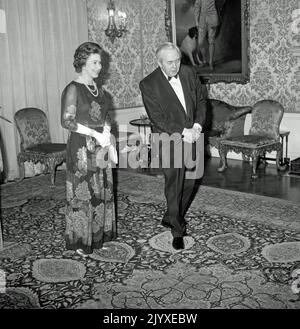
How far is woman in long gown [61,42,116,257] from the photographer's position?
11.4ft

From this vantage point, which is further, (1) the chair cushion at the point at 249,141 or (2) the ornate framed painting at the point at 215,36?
(2) the ornate framed painting at the point at 215,36

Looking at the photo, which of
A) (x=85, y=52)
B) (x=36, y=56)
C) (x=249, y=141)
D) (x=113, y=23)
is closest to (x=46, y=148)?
(x=36, y=56)

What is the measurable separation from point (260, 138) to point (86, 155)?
11.9ft

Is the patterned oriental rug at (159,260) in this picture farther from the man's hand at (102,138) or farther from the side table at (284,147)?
the side table at (284,147)

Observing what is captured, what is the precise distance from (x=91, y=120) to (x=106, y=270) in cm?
116

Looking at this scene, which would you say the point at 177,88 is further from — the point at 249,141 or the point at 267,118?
the point at 267,118

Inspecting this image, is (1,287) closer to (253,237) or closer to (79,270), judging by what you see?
(79,270)

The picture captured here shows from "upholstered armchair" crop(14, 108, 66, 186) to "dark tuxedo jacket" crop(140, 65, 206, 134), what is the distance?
2680mm

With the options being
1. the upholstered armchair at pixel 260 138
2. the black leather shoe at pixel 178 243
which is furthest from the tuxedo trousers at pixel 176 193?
the upholstered armchair at pixel 260 138

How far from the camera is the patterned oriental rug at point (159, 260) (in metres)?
3.05

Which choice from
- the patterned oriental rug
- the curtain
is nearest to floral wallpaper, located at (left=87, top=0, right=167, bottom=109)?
the curtain

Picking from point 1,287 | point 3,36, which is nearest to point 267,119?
point 3,36

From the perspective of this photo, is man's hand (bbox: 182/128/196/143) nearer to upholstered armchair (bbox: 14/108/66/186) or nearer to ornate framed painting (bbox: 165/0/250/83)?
upholstered armchair (bbox: 14/108/66/186)

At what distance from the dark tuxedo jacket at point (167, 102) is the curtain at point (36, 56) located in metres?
3.31
